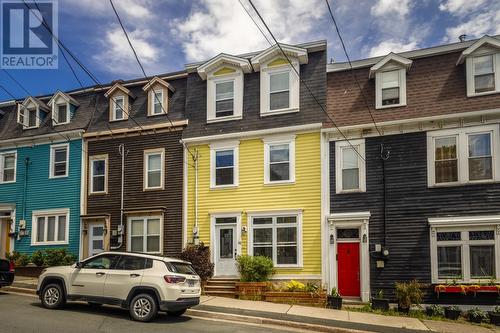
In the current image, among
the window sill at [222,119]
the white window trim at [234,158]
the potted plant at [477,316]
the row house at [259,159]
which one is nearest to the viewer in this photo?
the potted plant at [477,316]

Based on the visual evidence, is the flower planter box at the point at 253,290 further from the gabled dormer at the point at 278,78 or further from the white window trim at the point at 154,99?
the white window trim at the point at 154,99

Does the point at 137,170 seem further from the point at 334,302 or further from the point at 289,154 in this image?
the point at 334,302

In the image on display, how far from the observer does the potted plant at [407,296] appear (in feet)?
46.3

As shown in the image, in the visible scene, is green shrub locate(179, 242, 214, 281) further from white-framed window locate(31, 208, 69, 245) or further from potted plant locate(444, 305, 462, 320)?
potted plant locate(444, 305, 462, 320)

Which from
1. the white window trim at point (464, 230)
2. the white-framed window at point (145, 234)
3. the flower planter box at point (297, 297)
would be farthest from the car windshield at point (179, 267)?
the white window trim at point (464, 230)

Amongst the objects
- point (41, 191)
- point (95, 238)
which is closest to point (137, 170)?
point (95, 238)

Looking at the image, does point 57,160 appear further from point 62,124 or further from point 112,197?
point 112,197

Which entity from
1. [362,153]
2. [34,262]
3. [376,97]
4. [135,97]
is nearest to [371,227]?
[362,153]

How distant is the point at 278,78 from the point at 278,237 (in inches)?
248

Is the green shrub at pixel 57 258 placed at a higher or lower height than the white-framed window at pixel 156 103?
lower

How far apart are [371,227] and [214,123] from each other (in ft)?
24.8

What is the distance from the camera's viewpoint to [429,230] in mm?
15250

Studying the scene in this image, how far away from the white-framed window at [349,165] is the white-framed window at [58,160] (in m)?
12.7

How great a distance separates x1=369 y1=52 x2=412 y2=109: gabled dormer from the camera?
16.6m
